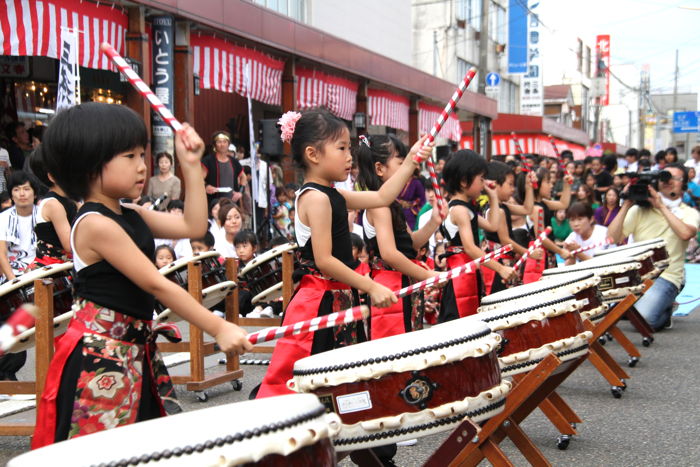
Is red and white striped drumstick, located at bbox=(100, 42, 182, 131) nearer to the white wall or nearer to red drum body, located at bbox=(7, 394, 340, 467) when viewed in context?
red drum body, located at bbox=(7, 394, 340, 467)

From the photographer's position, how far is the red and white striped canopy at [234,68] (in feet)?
40.7

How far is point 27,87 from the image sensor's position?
41.4ft

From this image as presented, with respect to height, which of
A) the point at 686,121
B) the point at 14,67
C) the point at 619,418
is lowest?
the point at 619,418

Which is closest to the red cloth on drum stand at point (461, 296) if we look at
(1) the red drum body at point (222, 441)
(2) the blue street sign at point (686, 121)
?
(1) the red drum body at point (222, 441)

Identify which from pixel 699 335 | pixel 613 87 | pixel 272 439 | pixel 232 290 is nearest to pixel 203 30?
pixel 232 290

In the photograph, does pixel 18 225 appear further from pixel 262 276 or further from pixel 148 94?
pixel 148 94

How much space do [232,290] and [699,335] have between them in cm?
493

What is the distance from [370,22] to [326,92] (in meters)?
7.97

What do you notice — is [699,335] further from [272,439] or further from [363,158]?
[272,439]

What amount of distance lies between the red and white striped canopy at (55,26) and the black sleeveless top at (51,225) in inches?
164

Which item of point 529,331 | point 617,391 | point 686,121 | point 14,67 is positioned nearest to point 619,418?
point 617,391

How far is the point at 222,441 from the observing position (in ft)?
6.48

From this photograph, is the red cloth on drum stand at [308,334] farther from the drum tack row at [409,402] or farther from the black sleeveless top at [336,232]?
the drum tack row at [409,402]

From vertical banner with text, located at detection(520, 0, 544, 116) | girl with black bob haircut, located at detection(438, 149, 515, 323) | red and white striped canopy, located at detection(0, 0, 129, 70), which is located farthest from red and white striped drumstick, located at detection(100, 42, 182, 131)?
vertical banner with text, located at detection(520, 0, 544, 116)
